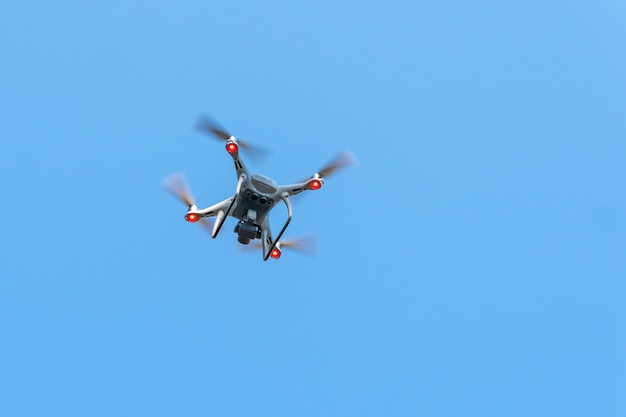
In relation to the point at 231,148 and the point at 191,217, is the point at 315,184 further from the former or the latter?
the point at 191,217

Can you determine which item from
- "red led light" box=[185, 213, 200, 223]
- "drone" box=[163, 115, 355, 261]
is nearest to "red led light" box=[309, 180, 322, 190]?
"drone" box=[163, 115, 355, 261]

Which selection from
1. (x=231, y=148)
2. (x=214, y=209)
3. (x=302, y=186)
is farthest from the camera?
(x=214, y=209)

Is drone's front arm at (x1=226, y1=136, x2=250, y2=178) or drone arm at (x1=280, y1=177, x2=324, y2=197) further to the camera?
drone arm at (x1=280, y1=177, x2=324, y2=197)

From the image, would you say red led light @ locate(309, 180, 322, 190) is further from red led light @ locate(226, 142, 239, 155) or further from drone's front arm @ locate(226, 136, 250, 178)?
red led light @ locate(226, 142, 239, 155)

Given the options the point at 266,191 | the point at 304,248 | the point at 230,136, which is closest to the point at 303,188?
the point at 266,191

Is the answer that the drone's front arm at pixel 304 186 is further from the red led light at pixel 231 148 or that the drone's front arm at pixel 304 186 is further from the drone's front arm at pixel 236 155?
the red led light at pixel 231 148

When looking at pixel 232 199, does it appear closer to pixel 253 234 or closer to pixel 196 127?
pixel 253 234

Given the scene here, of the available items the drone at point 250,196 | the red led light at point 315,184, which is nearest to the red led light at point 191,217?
the drone at point 250,196

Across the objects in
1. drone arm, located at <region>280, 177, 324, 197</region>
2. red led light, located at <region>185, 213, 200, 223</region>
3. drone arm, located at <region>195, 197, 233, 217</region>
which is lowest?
red led light, located at <region>185, 213, 200, 223</region>

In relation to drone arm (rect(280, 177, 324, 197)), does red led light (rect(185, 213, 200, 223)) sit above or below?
below

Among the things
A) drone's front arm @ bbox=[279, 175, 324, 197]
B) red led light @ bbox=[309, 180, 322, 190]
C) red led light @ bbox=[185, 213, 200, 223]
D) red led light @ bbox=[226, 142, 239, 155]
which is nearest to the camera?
red led light @ bbox=[226, 142, 239, 155]

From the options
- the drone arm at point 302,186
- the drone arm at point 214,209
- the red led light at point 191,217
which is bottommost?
the red led light at point 191,217

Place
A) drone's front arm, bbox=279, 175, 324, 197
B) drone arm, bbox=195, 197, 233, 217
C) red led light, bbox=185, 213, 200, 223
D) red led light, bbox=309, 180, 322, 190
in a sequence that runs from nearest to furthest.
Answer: drone's front arm, bbox=279, 175, 324, 197 < red led light, bbox=309, 180, 322, 190 < drone arm, bbox=195, 197, 233, 217 < red led light, bbox=185, 213, 200, 223

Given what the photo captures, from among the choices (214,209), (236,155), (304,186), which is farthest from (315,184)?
(214,209)
